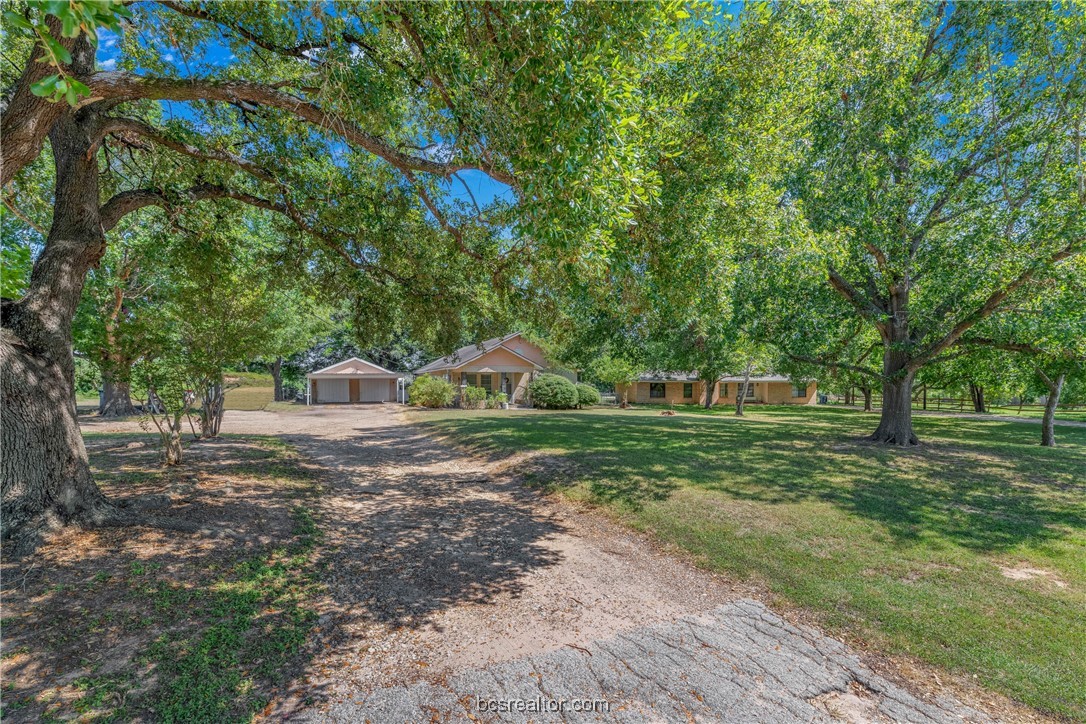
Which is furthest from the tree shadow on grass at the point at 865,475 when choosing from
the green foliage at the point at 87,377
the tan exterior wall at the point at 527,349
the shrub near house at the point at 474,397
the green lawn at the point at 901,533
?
the tan exterior wall at the point at 527,349

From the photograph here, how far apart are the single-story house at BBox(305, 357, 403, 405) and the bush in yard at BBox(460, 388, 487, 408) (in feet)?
32.9

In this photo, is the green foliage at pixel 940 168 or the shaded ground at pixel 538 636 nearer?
the shaded ground at pixel 538 636

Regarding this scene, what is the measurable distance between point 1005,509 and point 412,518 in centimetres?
850

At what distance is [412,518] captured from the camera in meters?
6.88

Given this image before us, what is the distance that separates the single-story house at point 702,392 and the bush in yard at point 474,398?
1646 cm

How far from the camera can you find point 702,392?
41.4 meters

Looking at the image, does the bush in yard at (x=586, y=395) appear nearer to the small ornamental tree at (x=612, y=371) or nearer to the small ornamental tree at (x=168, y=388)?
the small ornamental tree at (x=612, y=371)

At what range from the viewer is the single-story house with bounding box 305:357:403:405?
35062 millimetres

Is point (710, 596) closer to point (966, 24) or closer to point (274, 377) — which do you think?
point (966, 24)

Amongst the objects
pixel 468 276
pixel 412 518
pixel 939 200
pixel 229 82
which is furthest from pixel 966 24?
pixel 412 518

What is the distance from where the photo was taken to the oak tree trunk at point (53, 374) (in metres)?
4.63

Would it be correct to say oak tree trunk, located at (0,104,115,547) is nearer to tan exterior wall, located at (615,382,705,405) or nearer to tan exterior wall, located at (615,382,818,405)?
tan exterior wall, located at (615,382,818,405)

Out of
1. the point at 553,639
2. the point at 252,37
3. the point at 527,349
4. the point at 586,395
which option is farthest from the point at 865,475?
the point at 527,349

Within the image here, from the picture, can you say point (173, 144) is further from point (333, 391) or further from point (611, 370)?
point (333, 391)
